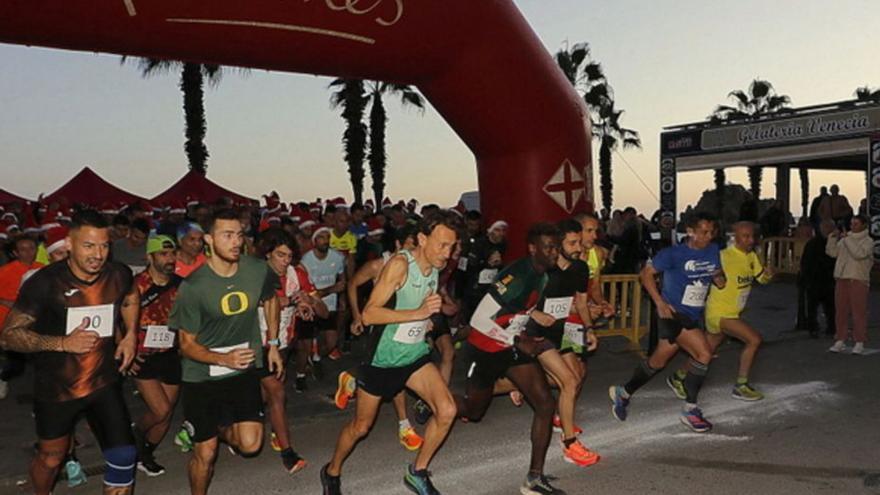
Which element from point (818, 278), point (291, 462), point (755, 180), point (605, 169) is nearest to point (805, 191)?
point (755, 180)

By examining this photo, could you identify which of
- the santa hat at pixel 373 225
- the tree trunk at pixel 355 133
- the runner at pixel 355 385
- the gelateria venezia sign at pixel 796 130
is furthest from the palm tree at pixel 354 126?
the runner at pixel 355 385

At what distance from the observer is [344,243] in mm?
10422

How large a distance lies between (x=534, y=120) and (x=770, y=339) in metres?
4.64

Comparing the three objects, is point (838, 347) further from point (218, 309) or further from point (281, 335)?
point (218, 309)

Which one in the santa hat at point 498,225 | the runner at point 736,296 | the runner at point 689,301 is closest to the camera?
the runner at point 689,301

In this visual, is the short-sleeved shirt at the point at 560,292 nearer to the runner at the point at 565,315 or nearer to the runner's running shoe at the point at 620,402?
the runner at the point at 565,315

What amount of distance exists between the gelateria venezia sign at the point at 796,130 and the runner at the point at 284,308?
1795cm

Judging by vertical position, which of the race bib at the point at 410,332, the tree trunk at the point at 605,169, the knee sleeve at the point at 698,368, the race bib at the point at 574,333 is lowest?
the knee sleeve at the point at 698,368

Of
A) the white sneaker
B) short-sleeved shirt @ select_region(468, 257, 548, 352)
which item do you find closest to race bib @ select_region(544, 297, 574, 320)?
short-sleeved shirt @ select_region(468, 257, 548, 352)

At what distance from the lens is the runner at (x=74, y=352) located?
4.12 m

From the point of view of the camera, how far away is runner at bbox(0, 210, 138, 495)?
162 inches

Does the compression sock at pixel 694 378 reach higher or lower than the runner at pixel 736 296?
lower

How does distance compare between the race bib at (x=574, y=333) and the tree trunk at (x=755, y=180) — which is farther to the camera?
the tree trunk at (x=755, y=180)

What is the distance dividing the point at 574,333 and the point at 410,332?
89.0 inches
